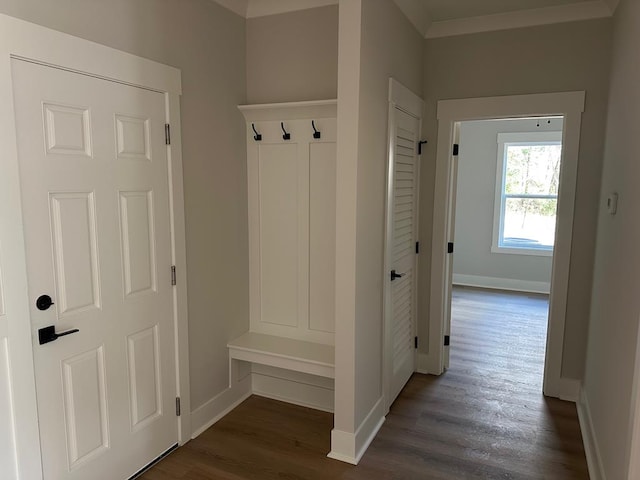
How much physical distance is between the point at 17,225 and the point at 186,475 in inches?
59.6

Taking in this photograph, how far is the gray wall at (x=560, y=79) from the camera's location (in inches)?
119

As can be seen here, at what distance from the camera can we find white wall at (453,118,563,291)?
6547mm

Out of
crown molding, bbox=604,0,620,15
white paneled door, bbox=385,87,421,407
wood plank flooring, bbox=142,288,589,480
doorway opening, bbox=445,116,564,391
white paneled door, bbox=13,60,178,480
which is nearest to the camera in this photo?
white paneled door, bbox=13,60,178,480

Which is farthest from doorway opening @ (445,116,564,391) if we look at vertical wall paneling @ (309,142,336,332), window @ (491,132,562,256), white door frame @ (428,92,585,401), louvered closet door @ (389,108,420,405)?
vertical wall paneling @ (309,142,336,332)

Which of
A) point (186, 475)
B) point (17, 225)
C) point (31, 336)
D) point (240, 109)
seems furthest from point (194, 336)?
point (240, 109)

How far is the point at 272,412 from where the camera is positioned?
10.2 feet

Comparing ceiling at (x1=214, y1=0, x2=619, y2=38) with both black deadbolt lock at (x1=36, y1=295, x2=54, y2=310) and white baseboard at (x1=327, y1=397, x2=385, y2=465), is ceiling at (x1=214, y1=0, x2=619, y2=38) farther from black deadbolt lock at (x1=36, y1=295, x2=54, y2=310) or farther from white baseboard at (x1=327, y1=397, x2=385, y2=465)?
white baseboard at (x1=327, y1=397, x2=385, y2=465)

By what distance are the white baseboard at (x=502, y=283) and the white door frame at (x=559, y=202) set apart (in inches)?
136

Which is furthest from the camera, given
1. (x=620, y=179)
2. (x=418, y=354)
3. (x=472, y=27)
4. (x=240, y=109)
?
(x=418, y=354)

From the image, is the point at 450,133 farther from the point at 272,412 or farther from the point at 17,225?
the point at 17,225

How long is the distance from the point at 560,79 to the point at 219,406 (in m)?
3.12

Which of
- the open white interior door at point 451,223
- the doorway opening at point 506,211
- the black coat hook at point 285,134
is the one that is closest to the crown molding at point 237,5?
the black coat hook at point 285,134

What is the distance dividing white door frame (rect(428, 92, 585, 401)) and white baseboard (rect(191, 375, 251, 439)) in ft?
4.90

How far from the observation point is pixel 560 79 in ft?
10.2
